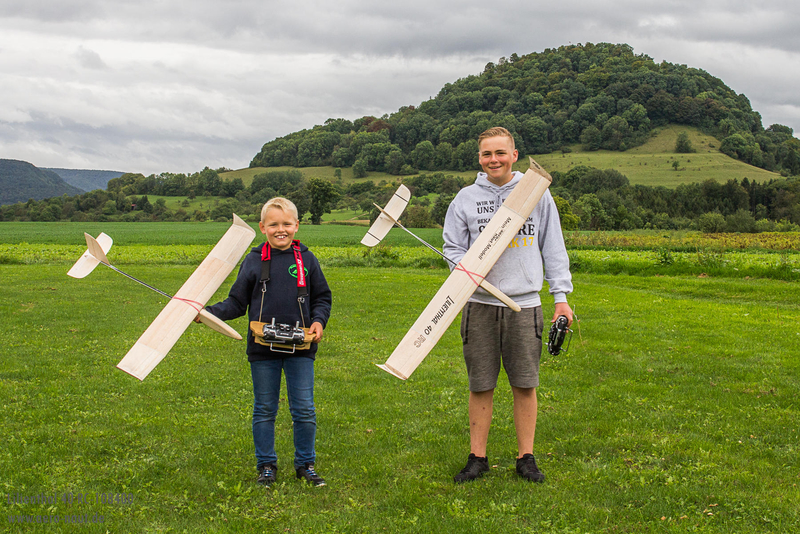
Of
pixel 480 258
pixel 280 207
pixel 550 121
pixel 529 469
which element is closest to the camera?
pixel 480 258

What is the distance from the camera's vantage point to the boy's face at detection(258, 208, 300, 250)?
4121mm

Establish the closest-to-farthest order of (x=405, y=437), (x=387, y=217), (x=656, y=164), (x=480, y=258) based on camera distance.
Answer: (x=480, y=258), (x=387, y=217), (x=405, y=437), (x=656, y=164)

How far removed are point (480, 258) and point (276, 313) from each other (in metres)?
1.52

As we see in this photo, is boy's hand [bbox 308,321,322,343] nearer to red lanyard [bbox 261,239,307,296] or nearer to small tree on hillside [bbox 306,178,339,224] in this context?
red lanyard [bbox 261,239,307,296]

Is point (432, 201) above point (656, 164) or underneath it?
underneath

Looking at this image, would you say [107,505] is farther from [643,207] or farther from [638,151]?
[638,151]

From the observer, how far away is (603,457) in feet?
15.5

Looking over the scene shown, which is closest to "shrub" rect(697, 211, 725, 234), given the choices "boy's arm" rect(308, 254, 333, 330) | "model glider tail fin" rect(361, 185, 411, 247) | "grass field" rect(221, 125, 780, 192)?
"grass field" rect(221, 125, 780, 192)

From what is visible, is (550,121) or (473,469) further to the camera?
(550,121)

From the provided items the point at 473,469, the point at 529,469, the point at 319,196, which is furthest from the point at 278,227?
the point at 319,196

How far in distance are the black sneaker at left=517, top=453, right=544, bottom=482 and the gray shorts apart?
2.03ft

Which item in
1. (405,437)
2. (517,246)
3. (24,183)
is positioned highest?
(24,183)

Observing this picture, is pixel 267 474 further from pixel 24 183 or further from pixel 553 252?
pixel 24 183

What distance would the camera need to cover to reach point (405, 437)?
210 inches
